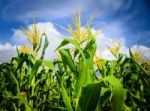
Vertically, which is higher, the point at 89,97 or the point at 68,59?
the point at 68,59

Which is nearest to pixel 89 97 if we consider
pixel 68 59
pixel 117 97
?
pixel 117 97

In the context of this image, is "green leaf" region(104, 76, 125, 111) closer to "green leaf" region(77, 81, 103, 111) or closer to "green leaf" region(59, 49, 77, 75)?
"green leaf" region(77, 81, 103, 111)

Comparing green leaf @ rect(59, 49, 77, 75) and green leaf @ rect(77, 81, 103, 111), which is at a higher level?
green leaf @ rect(59, 49, 77, 75)

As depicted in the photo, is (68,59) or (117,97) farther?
(68,59)

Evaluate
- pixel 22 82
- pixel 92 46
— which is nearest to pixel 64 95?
pixel 92 46

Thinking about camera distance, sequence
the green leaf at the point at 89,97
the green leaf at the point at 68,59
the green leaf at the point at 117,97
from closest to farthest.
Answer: the green leaf at the point at 117,97, the green leaf at the point at 89,97, the green leaf at the point at 68,59

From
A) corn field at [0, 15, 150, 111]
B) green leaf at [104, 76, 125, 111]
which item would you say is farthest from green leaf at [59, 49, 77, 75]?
green leaf at [104, 76, 125, 111]

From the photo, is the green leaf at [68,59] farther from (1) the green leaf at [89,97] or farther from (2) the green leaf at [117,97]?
(2) the green leaf at [117,97]

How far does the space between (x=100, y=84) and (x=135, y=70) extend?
1.72 meters

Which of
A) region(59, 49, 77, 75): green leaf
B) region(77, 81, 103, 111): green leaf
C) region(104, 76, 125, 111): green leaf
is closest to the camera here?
region(104, 76, 125, 111): green leaf

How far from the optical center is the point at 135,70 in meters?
3.20

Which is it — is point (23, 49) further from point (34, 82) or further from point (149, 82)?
point (149, 82)

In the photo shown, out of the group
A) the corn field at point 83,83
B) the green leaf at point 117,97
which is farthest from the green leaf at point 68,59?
the green leaf at point 117,97

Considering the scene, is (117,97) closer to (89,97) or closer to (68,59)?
(89,97)
